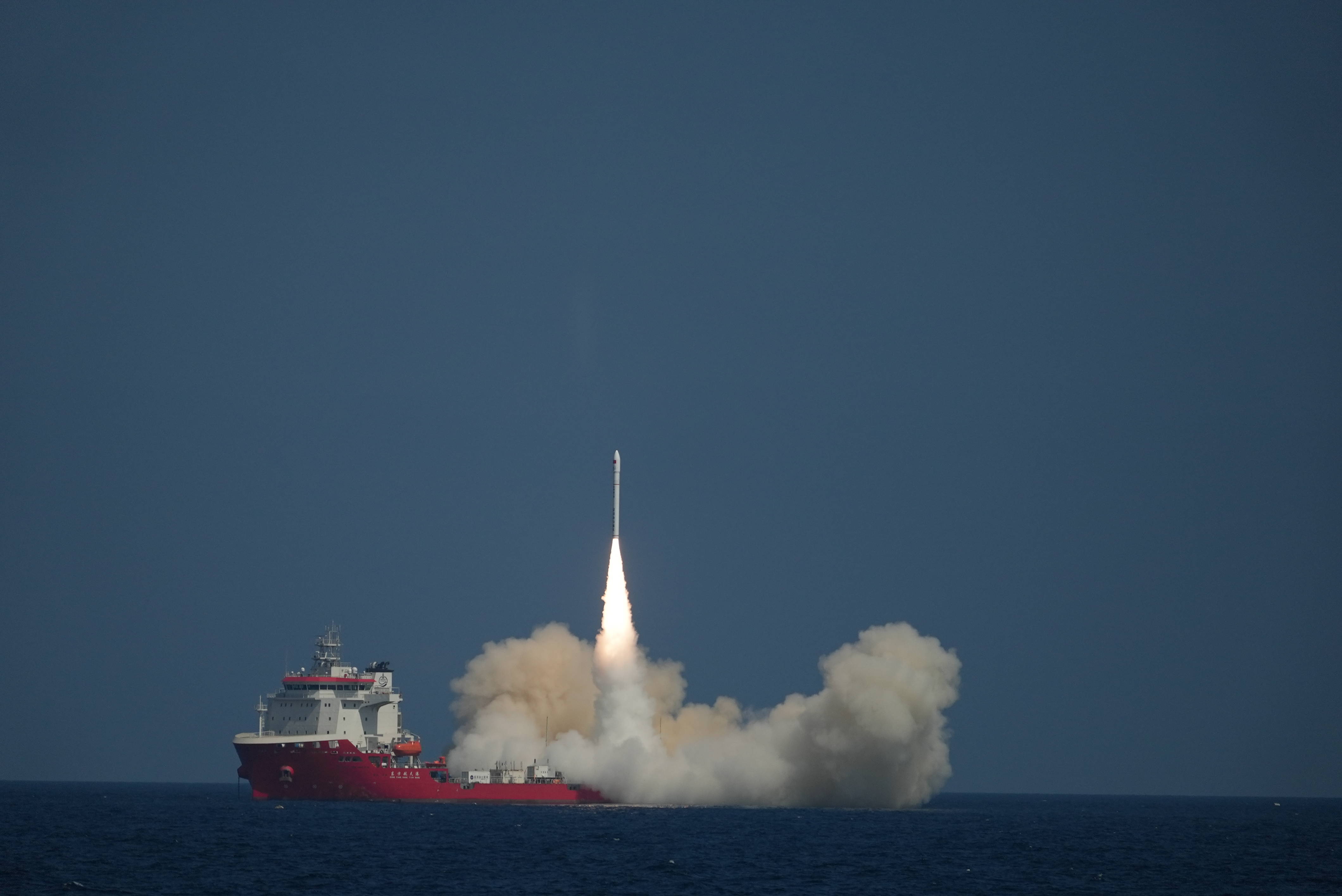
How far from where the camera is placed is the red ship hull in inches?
3556

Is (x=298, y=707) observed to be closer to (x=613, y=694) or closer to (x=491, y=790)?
(x=491, y=790)

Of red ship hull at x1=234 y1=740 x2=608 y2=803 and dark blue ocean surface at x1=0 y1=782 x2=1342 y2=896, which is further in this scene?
red ship hull at x1=234 y1=740 x2=608 y2=803

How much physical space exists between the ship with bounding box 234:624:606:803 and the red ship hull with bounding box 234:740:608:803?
0.17 feet

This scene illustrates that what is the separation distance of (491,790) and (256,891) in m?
43.0

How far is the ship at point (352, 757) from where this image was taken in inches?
3570

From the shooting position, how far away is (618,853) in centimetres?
6669

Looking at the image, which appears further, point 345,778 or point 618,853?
point 345,778

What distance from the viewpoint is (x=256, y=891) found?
52094mm

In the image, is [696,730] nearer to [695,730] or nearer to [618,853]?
[695,730]

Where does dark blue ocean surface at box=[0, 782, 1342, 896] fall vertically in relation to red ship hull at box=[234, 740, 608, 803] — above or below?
below

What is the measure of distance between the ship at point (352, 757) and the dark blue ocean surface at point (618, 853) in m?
1.44

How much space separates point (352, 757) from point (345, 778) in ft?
5.71

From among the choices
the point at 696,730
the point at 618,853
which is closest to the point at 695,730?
the point at 696,730

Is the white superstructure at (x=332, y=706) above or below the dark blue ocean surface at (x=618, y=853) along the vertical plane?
above
